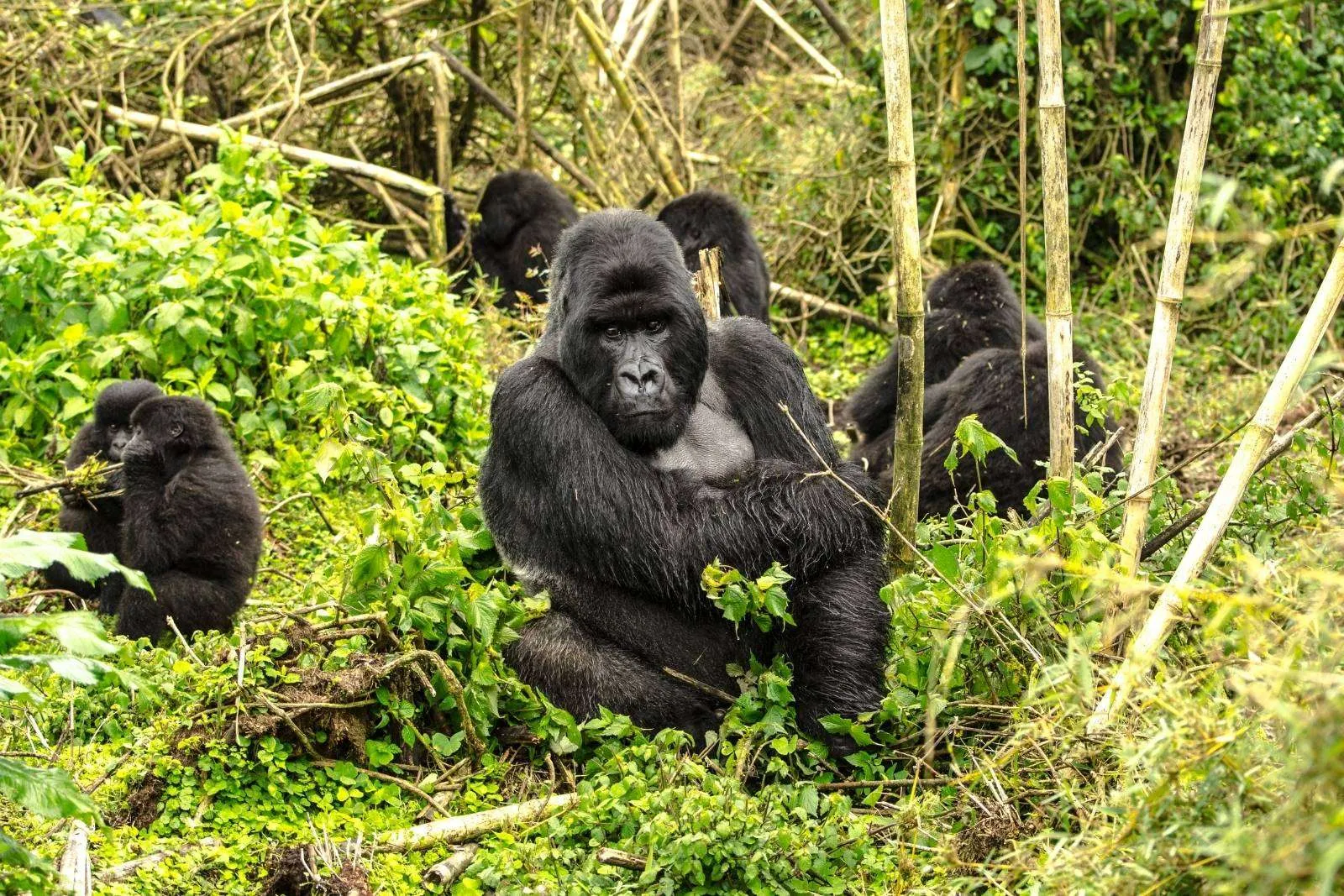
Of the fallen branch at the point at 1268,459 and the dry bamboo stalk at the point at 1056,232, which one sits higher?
the dry bamboo stalk at the point at 1056,232

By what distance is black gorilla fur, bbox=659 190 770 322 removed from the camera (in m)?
7.80

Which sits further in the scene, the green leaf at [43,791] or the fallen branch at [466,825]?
the fallen branch at [466,825]

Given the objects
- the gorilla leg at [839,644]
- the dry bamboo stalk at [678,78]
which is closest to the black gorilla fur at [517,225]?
the dry bamboo stalk at [678,78]

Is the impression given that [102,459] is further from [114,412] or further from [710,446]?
[710,446]

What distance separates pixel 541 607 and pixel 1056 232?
5.44 feet

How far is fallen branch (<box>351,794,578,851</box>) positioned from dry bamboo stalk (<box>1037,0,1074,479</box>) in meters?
1.51

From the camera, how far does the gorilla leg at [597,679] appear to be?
12.7 feet

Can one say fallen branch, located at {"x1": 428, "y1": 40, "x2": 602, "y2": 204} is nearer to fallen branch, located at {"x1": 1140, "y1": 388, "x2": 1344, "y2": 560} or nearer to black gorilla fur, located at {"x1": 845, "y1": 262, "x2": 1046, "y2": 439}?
black gorilla fur, located at {"x1": 845, "y1": 262, "x2": 1046, "y2": 439}

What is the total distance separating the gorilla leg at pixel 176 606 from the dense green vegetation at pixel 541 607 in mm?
131

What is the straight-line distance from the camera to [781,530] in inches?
151

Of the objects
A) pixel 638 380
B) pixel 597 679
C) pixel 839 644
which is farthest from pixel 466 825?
pixel 638 380

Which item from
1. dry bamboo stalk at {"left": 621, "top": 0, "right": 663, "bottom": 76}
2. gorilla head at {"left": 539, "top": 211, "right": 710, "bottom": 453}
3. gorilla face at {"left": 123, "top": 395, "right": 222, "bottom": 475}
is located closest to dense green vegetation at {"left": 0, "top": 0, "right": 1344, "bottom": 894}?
gorilla face at {"left": 123, "top": 395, "right": 222, "bottom": 475}

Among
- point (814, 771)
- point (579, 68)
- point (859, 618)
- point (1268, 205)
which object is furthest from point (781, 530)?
point (579, 68)

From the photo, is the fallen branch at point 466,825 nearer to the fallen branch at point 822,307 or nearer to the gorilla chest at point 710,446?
the gorilla chest at point 710,446
